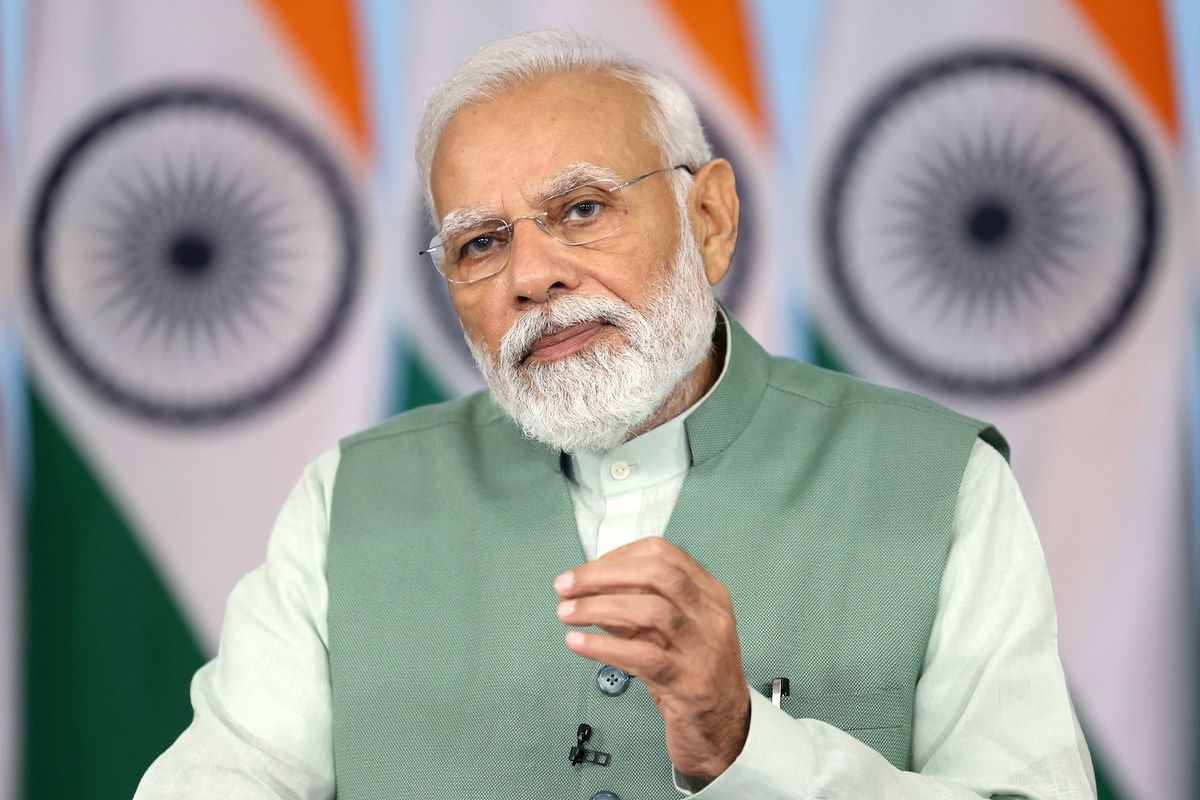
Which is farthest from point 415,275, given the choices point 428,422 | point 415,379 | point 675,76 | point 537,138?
point 537,138

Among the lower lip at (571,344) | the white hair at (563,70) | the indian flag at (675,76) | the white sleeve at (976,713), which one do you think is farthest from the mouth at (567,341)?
the indian flag at (675,76)

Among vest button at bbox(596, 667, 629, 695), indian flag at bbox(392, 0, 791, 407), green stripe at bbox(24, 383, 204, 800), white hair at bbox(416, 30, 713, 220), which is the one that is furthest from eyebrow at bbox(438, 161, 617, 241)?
green stripe at bbox(24, 383, 204, 800)

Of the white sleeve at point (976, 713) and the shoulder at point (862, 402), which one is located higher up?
the shoulder at point (862, 402)

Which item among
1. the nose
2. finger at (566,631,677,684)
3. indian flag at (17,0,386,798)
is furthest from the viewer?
indian flag at (17,0,386,798)

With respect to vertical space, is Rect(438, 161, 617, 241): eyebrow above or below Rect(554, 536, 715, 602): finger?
above

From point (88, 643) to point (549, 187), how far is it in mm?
2060

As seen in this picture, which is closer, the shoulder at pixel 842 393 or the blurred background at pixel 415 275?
the shoulder at pixel 842 393

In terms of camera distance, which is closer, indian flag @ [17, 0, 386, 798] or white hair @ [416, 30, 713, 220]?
white hair @ [416, 30, 713, 220]

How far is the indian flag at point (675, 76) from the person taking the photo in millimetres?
3436

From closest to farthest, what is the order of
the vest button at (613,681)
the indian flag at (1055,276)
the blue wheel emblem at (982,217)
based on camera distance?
the vest button at (613,681), the indian flag at (1055,276), the blue wheel emblem at (982,217)

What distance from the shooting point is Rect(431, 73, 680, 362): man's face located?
207cm

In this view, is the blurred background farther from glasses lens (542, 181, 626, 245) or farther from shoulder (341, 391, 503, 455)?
glasses lens (542, 181, 626, 245)

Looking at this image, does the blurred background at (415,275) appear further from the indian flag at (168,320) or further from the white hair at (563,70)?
the white hair at (563,70)

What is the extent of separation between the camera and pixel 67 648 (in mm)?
3475
